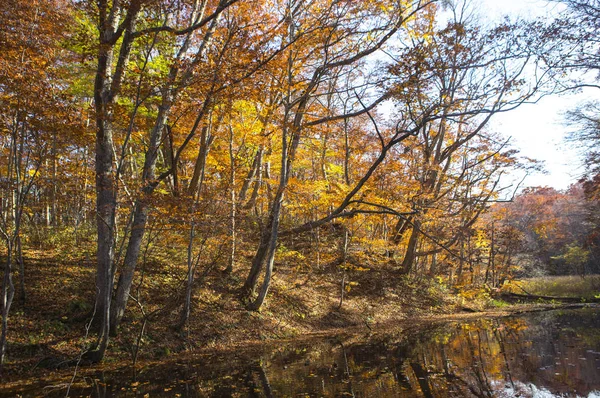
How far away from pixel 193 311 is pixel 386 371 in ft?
18.0

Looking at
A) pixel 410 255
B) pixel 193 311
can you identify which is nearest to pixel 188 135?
pixel 193 311

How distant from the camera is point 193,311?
984cm

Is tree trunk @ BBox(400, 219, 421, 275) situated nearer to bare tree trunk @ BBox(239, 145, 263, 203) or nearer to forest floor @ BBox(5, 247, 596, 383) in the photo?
forest floor @ BBox(5, 247, 596, 383)

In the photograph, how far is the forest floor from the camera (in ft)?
24.3

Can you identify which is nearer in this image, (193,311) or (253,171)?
(193,311)

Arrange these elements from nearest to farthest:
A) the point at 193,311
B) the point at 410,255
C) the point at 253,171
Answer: the point at 193,311
the point at 253,171
the point at 410,255

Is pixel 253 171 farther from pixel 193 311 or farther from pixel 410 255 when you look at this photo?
pixel 410 255

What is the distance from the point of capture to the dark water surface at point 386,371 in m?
5.36

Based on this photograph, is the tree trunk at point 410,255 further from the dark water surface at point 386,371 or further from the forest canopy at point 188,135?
the dark water surface at point 386,371

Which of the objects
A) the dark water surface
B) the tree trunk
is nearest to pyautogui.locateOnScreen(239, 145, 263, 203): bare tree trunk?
the dark water surface

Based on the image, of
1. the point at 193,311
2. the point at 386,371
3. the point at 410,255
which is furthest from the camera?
the point at 410,255

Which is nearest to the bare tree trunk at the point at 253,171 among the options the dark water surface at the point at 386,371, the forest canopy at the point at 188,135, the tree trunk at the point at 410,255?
the forest canopy at the point at 188,135

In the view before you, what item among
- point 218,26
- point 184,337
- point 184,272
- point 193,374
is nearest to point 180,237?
point 184,272

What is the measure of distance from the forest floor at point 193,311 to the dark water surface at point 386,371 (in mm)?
1135
